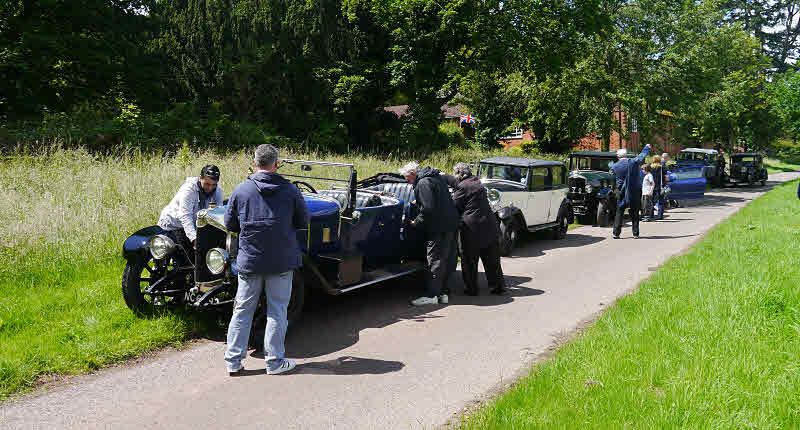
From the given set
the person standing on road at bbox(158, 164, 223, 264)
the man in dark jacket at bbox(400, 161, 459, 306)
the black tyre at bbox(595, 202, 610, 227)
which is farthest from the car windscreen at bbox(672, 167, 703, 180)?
the person standing on road at bbox(158, 164, 223, 264)

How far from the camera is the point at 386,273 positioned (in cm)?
739

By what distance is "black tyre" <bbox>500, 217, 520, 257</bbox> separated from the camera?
426 inches

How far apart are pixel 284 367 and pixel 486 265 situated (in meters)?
3.88

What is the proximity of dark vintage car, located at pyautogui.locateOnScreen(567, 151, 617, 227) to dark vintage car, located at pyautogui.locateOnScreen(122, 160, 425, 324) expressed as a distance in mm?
8941

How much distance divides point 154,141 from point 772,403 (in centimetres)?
1517

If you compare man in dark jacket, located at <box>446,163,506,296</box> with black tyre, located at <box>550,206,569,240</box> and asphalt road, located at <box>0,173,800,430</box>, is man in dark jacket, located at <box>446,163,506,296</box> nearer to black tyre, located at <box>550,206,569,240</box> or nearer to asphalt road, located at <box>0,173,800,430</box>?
asphalt road, located at <box>0,173,800,430</box>

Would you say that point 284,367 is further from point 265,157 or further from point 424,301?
point 424,301

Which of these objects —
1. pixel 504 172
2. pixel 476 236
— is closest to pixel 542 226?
pixel 504 172

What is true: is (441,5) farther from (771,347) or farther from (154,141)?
(771,347)

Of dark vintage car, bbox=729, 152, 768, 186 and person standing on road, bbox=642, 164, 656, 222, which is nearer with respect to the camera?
person standing on road, bbox=642, 164, 656, 222

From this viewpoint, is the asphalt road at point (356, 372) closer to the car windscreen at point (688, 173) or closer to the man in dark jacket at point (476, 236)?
the man in dark jacket at point (476, 236)

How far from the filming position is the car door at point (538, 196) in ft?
39.3

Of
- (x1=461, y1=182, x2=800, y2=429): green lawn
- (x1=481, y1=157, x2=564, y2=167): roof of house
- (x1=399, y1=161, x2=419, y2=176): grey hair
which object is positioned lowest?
(x1=461, y1=182, x2=800, y2=429): green lawn

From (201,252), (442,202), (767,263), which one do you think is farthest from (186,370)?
(767,263)
